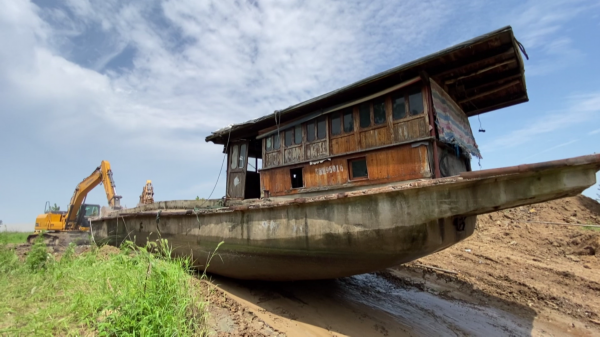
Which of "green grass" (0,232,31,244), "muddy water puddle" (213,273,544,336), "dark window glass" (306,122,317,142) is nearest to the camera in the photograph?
"muddy water puddle" (213,273,544,336)

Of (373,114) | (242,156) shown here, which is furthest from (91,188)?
(373,114)

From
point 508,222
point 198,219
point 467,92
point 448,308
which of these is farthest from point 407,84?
point 508,222

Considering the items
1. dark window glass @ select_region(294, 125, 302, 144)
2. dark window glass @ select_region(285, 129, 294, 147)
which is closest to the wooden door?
dark window glass @ select_region(285, 129, 294, 147)

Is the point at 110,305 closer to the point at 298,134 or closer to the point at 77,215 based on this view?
the point at 298,134

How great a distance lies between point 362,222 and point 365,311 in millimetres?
2624

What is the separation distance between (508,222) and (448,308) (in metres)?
8.55

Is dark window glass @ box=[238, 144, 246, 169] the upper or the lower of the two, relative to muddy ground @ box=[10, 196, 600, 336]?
upper

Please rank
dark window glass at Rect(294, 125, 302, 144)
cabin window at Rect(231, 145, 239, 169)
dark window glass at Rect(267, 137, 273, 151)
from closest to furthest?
dark window glass at Rect(294, 125, 302, 144) < dark window glass at Rect(267, 137, 273, 151) < cabin window at Rect(231, 145, 239, 169)

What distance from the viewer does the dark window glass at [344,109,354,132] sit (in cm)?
742

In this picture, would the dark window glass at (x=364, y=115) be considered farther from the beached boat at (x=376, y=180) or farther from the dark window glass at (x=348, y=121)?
the dark window glass at (x=348, y=121)

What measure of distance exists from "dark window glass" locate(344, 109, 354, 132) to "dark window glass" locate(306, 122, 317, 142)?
1006mm

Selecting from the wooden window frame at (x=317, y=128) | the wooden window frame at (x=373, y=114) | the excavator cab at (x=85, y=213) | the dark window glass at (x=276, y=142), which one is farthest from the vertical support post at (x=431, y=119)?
the excavator cab at (x=85, y=213)

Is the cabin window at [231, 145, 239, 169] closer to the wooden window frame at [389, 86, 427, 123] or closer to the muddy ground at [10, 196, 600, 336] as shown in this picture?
the muddy ground at [10, 196, 600, 336]

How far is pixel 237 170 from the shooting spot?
34.6ft
